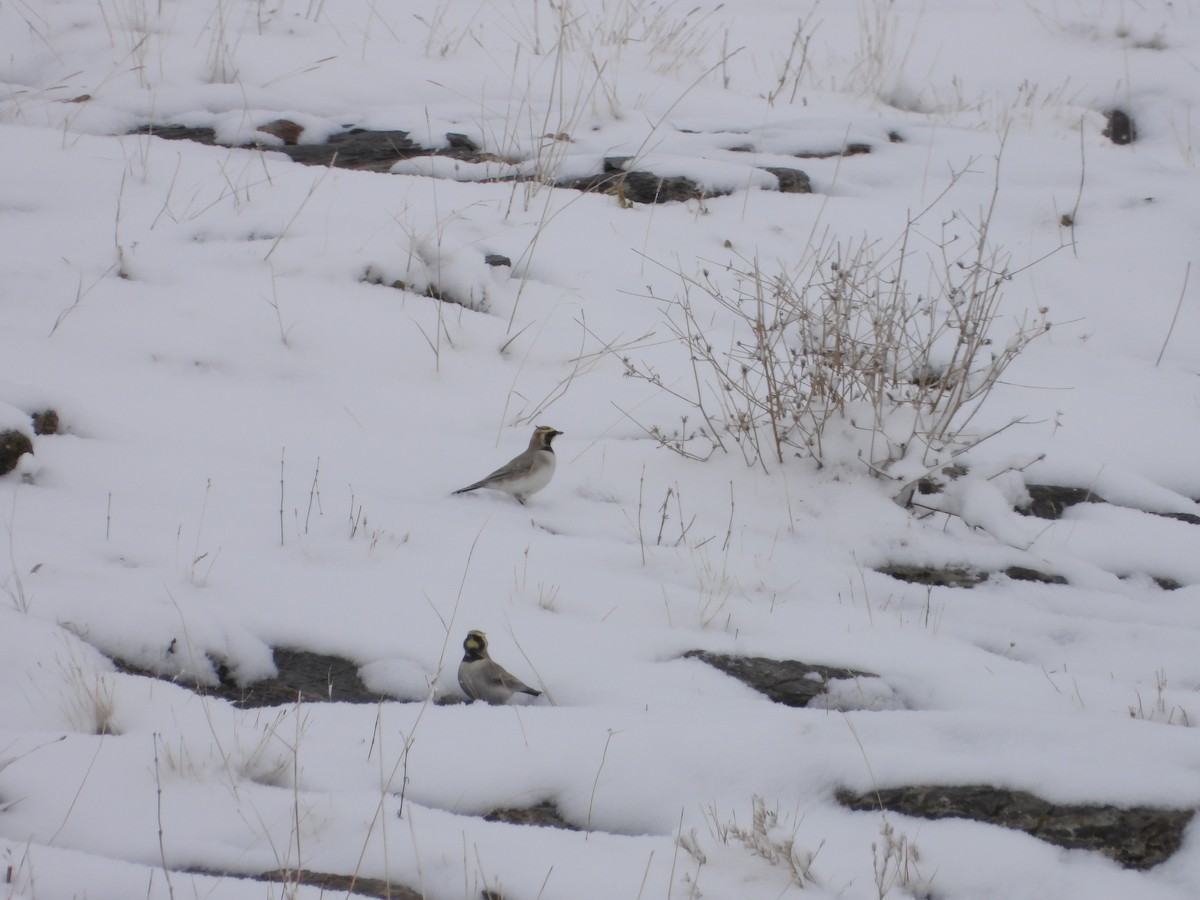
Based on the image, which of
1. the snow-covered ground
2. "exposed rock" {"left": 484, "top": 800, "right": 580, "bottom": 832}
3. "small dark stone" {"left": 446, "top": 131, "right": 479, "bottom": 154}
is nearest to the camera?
the snow-covered ground

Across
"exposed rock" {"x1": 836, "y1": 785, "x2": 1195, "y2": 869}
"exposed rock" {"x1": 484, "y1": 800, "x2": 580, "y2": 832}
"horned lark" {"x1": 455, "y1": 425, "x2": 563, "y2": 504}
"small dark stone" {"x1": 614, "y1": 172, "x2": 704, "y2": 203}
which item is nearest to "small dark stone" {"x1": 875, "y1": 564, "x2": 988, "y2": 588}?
"horned lark" {"x1": 455, "y1": 425, "x2": 563, "y2": 504}

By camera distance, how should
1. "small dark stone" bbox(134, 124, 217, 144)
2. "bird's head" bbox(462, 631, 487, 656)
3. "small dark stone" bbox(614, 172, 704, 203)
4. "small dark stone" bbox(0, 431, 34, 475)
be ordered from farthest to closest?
"small dark stone" bbox(614, 172, 704, 203)
"small dark stone" bbox(134, 124, 217, 144)
"small dark stone" bbox(0, 431, 34, 475)
"bird's head" bbox(462, 631, 487, 656)

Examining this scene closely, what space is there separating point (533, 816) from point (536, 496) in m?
2.42

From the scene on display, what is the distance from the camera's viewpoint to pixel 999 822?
9.06ft

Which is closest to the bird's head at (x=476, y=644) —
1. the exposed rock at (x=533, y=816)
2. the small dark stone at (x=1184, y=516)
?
the exposed rock at (x=533, y=816)

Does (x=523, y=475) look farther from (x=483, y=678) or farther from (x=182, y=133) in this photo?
(x=182, y=133)

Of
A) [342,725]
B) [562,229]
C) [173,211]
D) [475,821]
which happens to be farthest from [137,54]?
[475,821]

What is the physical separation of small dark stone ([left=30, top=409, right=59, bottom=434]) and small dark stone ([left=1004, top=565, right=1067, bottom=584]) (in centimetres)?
421

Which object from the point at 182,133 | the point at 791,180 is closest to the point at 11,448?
the point at 182,133

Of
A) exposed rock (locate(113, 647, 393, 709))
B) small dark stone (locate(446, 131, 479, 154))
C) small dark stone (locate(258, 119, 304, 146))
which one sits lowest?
exposed rock (locate(113, 647, 393, 709))

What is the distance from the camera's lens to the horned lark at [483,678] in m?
3.26

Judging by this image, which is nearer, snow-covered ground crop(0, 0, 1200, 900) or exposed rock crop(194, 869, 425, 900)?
exposed rock crop(194, 869, 425, 900)

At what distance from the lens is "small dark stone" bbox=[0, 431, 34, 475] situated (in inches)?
158

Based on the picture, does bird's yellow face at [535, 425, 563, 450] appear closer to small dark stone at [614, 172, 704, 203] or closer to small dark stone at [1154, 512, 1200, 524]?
small dark stone at [1154, 512, 1200, 524]
